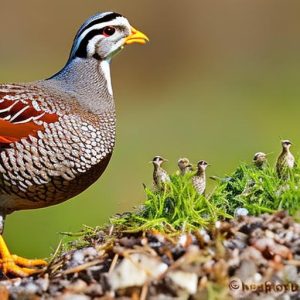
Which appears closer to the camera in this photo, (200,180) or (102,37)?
(200,180)

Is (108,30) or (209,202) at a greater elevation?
(108,30)

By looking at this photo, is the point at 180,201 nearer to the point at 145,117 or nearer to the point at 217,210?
the point at 217,210

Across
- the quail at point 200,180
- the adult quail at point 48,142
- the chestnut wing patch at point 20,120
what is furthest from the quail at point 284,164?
the chestnut wing patch at point 20,120

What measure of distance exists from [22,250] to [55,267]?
5817 millimetres

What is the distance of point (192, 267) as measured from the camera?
18.9 feet

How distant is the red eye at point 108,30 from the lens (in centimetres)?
840

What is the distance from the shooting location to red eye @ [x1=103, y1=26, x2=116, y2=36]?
840cm

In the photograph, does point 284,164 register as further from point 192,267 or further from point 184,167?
point 192,267

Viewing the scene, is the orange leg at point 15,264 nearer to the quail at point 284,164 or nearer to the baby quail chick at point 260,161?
the baby quail chick at point 260,161

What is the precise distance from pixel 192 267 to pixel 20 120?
8.18 ft

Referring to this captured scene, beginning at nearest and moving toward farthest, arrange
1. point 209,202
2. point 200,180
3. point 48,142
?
point 209,202 → point 200,180 → point 48,142

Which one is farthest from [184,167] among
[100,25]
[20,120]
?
[100,25]

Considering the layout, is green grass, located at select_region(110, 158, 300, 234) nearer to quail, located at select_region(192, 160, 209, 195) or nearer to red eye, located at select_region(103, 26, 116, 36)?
quail, located at select_region(192, 160, 209, 195)

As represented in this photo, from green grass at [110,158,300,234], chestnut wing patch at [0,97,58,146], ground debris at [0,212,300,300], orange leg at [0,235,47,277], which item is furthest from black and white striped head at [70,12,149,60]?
ground debris at [0,212,300,300]
